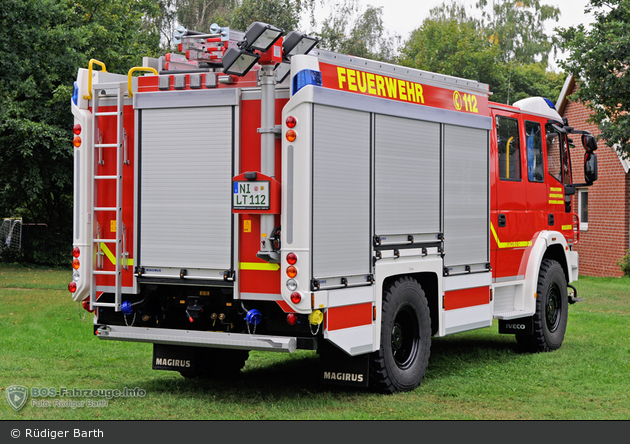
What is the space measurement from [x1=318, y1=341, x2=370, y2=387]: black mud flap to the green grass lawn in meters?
0.21

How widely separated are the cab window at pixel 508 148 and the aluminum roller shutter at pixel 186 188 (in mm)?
4238

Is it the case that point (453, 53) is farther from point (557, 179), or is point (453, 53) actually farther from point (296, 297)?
point (296, 297)

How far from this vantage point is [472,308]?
30.5 feet

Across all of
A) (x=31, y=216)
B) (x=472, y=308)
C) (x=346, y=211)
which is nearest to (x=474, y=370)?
(x=472, y=308)

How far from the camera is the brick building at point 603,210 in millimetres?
24547

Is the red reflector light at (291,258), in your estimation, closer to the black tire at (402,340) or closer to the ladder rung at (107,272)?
the black tire at (402,340)

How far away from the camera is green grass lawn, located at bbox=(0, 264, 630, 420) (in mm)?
7125

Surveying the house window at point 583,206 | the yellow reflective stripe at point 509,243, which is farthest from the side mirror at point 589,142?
the house window at point 583,206

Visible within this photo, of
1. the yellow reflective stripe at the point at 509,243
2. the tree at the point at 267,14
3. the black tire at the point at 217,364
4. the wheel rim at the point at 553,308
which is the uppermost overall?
the tree at the point at 267,14

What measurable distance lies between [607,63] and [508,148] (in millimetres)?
8320

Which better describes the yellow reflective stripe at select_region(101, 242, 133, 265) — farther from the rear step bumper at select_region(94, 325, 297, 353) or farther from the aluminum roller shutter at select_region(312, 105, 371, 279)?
the aluminum roller shutter at select_region(312, 105, 371, 279)

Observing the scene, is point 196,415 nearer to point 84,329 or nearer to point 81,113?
point 81,113

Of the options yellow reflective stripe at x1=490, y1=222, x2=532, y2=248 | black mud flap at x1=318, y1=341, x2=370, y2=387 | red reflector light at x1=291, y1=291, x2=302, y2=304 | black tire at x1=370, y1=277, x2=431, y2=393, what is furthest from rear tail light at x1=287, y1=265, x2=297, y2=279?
yellow reflective stripe at x1=490, y1=222, x2=532, y2=248

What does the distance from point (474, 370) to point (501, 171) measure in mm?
2543
